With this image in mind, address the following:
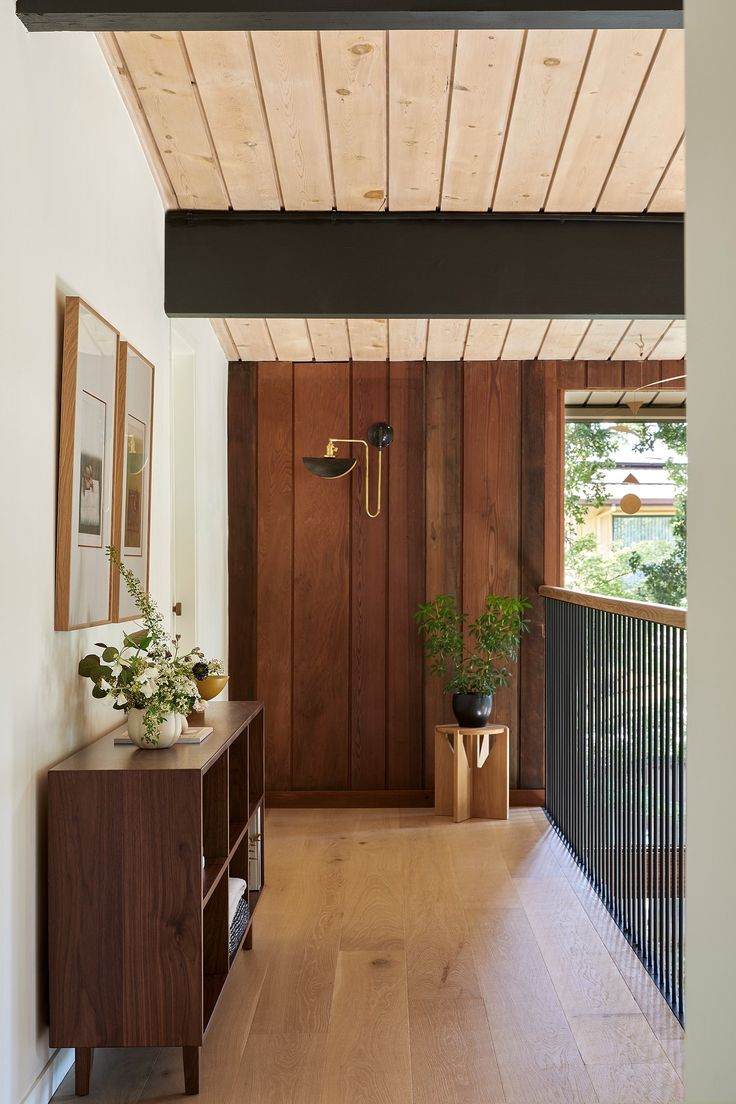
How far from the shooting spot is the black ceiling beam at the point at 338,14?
2.15 meters

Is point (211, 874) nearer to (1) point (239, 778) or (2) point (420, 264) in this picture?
(1) point (239, 778)

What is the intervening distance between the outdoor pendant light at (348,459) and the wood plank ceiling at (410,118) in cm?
152

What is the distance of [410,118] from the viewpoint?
3.05 metres

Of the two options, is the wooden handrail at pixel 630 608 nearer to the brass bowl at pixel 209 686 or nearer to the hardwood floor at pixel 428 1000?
the hardwood floor at pixel 428 1000

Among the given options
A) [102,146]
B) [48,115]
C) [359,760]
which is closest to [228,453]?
[359,760]

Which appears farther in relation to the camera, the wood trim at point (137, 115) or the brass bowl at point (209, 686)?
the brass bowl at point (209, 686)

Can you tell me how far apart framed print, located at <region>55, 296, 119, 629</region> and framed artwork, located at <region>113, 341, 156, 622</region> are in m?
0.07

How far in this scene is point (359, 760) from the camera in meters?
5.32

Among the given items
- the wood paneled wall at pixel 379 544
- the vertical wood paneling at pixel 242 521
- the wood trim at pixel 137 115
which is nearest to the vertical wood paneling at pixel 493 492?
the wood paneled wall at pixel 379 544

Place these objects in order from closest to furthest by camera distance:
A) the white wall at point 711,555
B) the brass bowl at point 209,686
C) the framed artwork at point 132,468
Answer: the white wall at point 711,555, the framed artwork at point 132,468, the brass bowl at point 209,686

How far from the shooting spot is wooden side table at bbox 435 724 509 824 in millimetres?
4895

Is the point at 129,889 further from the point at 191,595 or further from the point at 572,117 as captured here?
the point at 572,117

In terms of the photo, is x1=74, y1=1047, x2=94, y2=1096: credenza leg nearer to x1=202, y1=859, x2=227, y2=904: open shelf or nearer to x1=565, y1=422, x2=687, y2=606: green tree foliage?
x1=202, y1=859, x2=227, y2=904: open shelf

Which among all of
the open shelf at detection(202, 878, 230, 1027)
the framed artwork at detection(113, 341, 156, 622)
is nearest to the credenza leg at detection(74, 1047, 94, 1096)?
the open shelf at detection(202, 878, 230, 1027)
